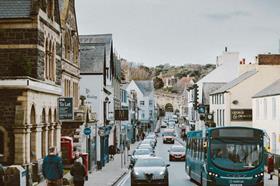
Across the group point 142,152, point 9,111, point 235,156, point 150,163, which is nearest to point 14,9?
point 9,111

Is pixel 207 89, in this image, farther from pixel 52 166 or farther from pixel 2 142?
pixel 52 166

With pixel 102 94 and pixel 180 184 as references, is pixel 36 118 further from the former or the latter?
pixel 102 94

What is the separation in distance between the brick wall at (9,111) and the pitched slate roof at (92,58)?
27630 millimetres

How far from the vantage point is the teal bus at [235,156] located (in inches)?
1024

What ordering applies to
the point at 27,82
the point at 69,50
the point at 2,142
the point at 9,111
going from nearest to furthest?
the point at 27,82
the point at 9,111
the point at 2,142
the point at 69,50

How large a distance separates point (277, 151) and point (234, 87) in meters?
20.1

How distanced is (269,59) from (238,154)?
48.1m

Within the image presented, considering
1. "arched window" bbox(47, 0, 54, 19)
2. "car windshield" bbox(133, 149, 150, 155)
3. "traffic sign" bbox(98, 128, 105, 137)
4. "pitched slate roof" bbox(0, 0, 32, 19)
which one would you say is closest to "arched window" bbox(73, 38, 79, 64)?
"traffic sign" bbox(98, 128, 105, 137)

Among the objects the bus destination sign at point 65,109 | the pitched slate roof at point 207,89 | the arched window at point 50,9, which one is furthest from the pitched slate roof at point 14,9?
the pitched slate roof at point 207,89

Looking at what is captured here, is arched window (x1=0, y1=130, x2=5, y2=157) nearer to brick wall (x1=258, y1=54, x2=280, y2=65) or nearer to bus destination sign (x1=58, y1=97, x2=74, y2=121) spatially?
Answer: bus destination sign (x1=58, y1=97, x2=74, y2=121)

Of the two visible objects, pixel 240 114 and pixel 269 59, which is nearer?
pixel 240 114

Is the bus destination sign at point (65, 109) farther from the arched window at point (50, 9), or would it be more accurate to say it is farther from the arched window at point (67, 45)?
the arched window at point (67, 45)

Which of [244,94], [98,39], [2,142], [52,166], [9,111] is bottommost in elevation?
[52,166]

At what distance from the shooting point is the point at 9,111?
87.5 ft
